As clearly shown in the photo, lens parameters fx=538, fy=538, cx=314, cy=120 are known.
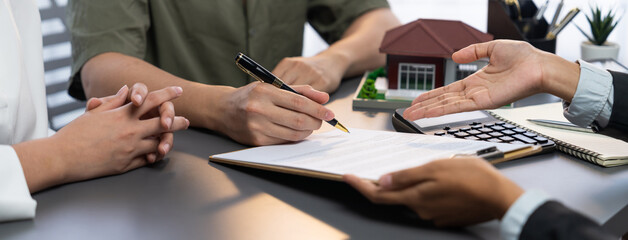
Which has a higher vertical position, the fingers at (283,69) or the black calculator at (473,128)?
the black calculator at (473,128)

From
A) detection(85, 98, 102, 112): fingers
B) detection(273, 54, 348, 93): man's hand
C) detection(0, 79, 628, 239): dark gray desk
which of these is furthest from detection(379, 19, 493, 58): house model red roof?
detection(85, 98, 102, 112): fingers

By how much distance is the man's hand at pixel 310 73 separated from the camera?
1.26m

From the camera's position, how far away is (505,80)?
0.90 metres

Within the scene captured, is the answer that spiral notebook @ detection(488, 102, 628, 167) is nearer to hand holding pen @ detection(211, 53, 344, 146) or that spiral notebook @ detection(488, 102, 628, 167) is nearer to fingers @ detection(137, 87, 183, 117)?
hand holding pen @ detection(211, 53, 344, 146)

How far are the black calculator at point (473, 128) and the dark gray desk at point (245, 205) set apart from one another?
4 centimetres

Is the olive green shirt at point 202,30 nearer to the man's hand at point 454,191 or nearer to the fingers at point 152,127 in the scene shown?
the fingers at point 152,127

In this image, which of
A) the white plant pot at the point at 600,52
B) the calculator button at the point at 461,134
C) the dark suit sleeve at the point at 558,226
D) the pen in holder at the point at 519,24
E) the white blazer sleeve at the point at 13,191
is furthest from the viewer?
the white plant pot at the point at 600,52

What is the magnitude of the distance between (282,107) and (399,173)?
313mm

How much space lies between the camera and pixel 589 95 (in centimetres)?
87

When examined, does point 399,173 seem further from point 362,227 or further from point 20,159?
point 20,159

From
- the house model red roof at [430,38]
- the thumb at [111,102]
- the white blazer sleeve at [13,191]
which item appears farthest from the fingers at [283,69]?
the white blazer sleeve at [13,191]

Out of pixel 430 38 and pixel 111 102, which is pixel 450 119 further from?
pixel 111 102

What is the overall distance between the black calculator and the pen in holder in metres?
0.50

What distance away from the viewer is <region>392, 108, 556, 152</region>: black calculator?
865 mm
